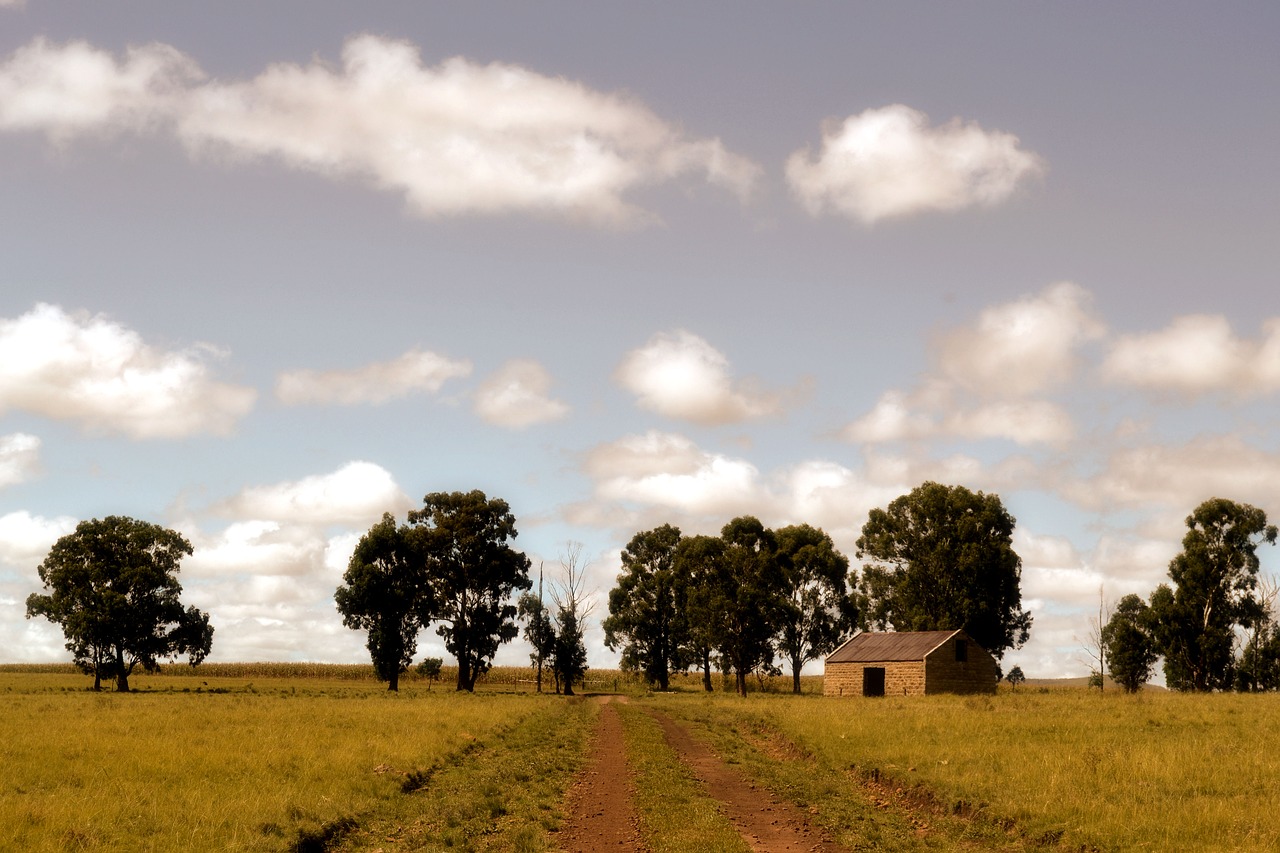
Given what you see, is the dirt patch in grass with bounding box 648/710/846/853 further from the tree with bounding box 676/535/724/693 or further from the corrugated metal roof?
the tree with bounding box 676/535/724/693

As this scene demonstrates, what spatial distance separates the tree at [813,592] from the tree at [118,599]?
51.1 m

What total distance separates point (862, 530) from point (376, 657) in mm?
46036

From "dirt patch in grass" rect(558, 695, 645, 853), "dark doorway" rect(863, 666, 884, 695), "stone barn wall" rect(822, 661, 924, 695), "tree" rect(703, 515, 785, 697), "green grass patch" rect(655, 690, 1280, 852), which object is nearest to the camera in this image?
"dirt patch in grass" rect(558, 695, 645, 853)

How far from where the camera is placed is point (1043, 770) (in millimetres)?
22625

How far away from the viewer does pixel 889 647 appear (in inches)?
2982

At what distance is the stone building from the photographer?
71625 millimetres

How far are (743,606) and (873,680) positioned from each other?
1156 cm

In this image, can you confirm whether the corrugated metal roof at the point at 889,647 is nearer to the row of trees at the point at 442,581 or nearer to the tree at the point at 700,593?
the tree at the point at 700,593

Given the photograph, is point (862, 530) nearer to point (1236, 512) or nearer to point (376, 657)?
point (1236, 512)

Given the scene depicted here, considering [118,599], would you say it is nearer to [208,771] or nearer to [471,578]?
[471,578]

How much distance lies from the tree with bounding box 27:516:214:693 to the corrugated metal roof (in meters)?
50.7

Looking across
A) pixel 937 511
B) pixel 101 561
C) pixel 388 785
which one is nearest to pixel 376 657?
pixel 101 561

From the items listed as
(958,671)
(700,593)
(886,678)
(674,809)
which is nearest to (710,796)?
(674,809)

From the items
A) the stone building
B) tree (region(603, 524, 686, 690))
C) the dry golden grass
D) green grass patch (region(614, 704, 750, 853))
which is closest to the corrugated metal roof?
the stone building
